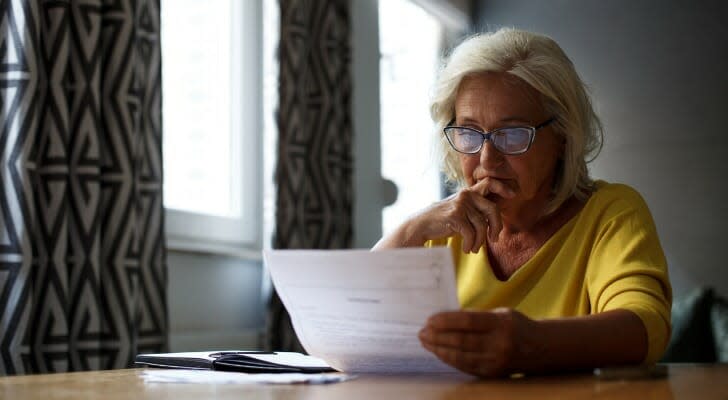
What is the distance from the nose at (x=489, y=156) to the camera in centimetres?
165

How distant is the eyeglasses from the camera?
5.41 feet

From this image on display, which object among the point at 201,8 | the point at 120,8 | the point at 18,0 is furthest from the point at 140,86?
the point at 201,8

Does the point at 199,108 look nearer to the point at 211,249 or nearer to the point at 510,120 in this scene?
the point at 211,249

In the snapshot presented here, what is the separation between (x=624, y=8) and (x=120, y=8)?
2848mm

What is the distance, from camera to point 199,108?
3.04 m

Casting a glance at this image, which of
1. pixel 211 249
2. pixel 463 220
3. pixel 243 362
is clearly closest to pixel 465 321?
pixel 243 362

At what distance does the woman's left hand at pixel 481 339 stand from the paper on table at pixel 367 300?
0.02m

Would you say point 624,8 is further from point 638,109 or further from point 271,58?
point 271,58

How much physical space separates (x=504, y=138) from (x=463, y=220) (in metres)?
0.16

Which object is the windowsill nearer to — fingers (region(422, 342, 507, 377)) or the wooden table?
the wooden table

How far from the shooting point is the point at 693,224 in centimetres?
425

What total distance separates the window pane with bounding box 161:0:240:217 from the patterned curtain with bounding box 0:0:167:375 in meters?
0.38

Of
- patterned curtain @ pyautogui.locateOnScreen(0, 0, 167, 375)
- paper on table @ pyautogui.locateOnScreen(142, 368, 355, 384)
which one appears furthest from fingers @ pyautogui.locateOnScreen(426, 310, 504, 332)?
patterned curtain @ pyautogui.locateOnScreen(0, 0, 167, 375)

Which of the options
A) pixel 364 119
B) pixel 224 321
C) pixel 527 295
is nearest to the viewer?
pixel 527 295
